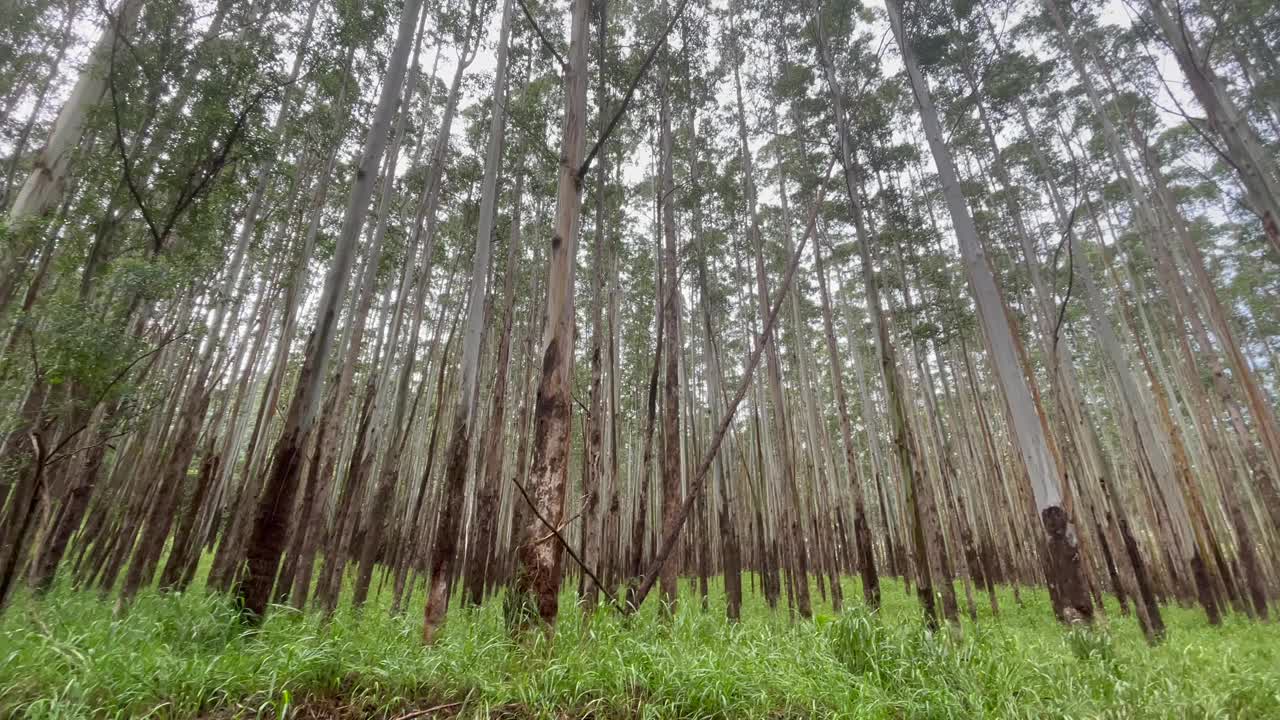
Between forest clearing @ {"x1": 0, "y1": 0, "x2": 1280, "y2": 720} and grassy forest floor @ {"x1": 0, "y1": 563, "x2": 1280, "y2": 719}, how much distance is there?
0.09 ft

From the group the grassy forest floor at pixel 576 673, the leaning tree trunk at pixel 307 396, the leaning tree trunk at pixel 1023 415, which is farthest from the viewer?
the leaning tree trunk at pixel 1023 415

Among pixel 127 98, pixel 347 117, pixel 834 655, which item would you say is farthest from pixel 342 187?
pixel 834 655

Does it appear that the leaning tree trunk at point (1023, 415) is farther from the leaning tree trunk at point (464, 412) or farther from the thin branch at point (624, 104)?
the leaning tree trunk at point (464, 412)

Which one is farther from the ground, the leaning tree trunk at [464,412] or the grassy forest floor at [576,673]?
the leaning tree trunk at [464,412]

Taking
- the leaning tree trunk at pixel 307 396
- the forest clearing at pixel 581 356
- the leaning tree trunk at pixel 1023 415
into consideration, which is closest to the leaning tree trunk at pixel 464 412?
the forest clearing at pixel 581 356

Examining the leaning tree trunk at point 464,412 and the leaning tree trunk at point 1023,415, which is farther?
the leaning tree trunk at point 464,412

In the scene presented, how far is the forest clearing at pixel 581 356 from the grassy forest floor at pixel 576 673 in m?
0.03

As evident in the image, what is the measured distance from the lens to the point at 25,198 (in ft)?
15.6

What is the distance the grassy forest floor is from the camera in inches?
91.7

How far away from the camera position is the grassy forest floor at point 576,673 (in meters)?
2.33

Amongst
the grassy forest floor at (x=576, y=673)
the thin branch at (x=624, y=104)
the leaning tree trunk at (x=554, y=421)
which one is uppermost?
the thin branch at (x=624, y=104)

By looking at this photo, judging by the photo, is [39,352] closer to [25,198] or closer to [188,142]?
[25,198]

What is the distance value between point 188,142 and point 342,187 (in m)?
5.00

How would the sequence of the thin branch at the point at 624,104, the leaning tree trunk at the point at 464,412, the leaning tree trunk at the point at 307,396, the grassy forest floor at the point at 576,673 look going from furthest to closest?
the leaning tree trunk at the point at 464,412
the leaning tree trunk at the point at 307,396
the thin branch at the point at 624,104
the grassy forest floor at the point at 576,673
